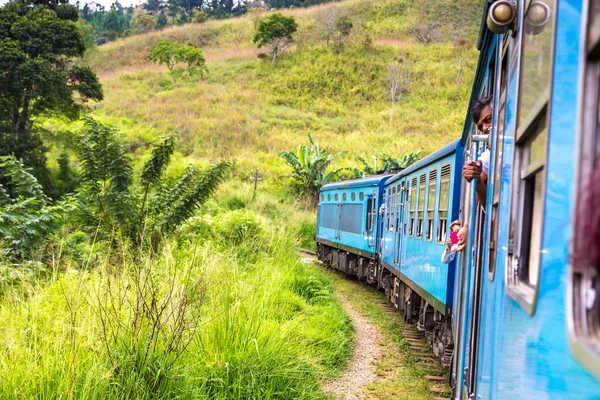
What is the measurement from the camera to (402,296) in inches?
441

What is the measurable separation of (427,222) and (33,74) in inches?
761

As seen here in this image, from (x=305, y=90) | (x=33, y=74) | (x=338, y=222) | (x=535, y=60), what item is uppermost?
(x=305, y=90)

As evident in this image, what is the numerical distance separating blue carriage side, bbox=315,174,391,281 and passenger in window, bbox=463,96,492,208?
10.2 meters

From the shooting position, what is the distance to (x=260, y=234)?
13.5m

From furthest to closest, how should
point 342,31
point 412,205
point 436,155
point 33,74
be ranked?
point 342,31 → point 33,74 → point 412,205 → point 436,155

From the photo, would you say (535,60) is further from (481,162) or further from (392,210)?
(392,210)

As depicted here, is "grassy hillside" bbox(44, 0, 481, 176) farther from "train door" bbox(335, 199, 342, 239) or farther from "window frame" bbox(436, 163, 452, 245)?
"window frame" bbox(436, 163, 452, 245)

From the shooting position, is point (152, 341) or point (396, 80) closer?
point (152, 341)

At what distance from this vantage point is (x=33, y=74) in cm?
2350

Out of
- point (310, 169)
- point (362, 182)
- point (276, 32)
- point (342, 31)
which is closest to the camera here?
point (362, 182)

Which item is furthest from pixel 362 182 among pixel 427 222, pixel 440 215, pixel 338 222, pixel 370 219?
pixel 440 215

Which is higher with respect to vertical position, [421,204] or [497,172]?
[497,172]

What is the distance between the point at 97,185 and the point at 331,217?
10780 mm

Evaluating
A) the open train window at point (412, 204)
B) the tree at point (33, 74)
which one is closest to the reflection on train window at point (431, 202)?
the open train window at point (412, 204)
